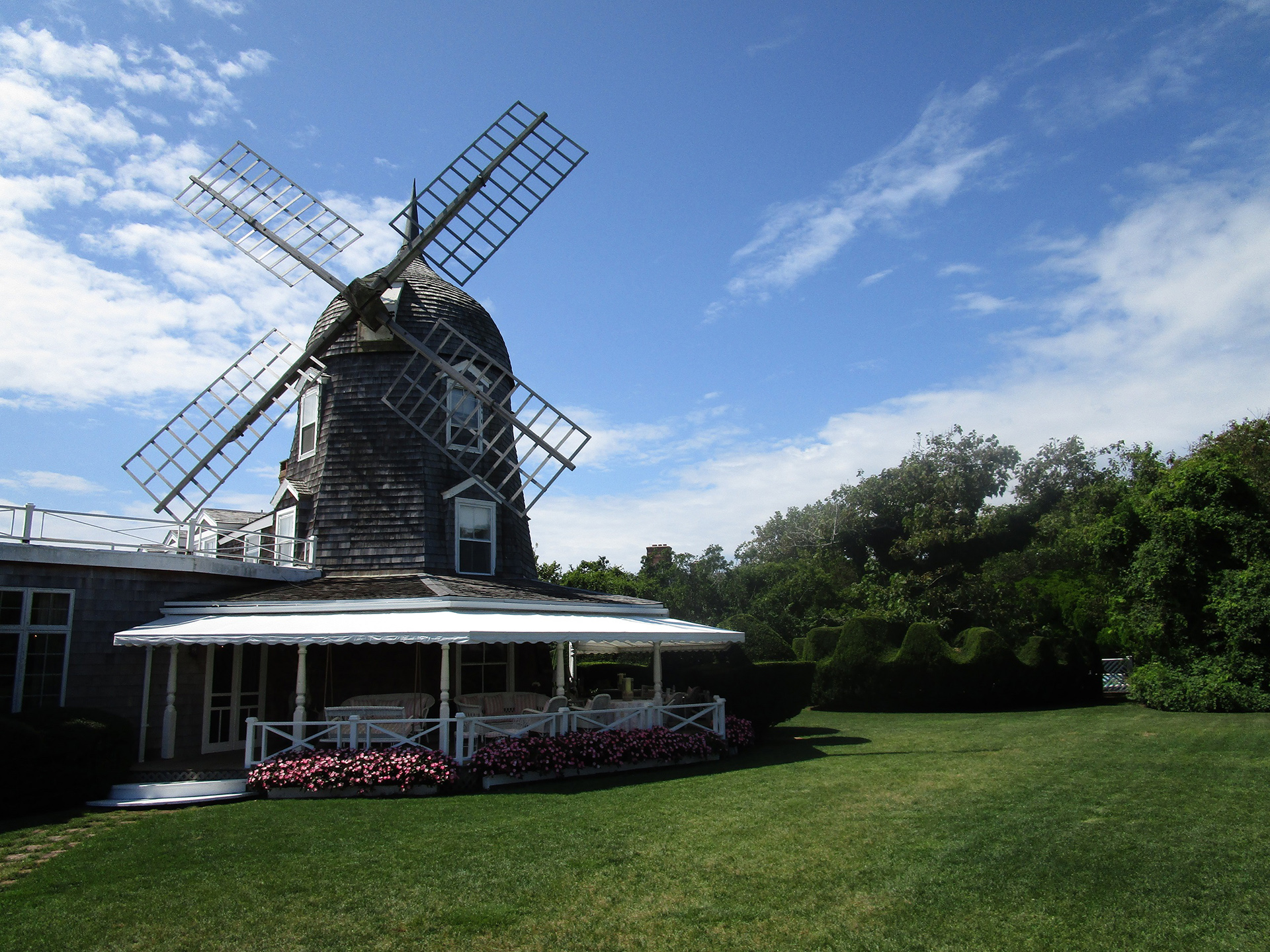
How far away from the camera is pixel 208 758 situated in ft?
44.2

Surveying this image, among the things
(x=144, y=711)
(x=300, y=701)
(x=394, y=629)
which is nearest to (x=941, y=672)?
(x=394, y=629)

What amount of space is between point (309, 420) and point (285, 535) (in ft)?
8.64

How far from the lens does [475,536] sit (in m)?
17.8

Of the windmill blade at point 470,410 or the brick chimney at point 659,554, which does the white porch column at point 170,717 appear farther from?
the brick chimney at point 659,554

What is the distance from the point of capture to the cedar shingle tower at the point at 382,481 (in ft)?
55.4

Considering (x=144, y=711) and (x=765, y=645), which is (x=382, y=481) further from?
(x=765, y=645)

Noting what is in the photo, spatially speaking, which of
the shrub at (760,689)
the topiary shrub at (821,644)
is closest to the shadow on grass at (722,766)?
the shrub at (760,689)

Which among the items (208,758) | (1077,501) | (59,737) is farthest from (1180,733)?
(1077,501)

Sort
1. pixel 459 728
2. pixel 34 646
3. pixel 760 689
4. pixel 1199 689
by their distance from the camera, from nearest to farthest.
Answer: pixel 459 728, pixel 34 646, pixel 760 689, pixel 1199 689

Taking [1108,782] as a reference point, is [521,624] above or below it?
above

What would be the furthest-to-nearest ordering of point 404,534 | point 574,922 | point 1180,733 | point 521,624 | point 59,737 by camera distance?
1. point 404,534
2. point 1180,733
3. point 521,624
4. point 59,737
5. point 574,922

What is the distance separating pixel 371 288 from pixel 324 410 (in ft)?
9.27

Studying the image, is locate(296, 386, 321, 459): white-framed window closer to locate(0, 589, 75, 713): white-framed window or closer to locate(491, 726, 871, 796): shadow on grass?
locate(0, 589, 75, 713): white-framed window

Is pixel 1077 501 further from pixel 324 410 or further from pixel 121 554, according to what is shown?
pixel 121 554
